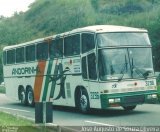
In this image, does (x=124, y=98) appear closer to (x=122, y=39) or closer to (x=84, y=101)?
(x=84, y=101)

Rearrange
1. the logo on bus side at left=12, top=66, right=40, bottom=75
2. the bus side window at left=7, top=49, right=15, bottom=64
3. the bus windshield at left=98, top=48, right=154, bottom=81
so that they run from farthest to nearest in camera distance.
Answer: the bus side window at left=7, top=49, right=15, bottom=64, the logo on bus side at left=12, top=66, right=40, bottom=75, the bus windshield at left=98, top=48, right=154, bottom=81

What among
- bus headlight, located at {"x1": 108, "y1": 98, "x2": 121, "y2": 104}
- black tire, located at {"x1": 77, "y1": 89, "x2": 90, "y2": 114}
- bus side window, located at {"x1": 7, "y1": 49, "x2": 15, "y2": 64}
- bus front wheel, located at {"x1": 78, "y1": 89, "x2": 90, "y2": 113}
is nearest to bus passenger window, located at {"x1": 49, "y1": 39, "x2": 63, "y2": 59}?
black tire, located at {"x1": 77, "y1": 89, "x2": 90, "y2": 114}

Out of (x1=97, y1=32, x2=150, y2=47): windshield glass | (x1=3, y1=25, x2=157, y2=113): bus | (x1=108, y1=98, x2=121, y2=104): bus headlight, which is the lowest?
(x1=108, y1=98, x2=121, y2=104): bus headlight

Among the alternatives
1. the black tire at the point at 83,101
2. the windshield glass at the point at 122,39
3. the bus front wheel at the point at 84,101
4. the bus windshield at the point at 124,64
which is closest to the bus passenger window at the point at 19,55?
the black tire at the point at 83,101

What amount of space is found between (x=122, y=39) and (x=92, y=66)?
1531mm

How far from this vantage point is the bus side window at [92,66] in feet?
59.9

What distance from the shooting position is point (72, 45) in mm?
20500

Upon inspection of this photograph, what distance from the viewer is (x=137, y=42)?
18.7 meters

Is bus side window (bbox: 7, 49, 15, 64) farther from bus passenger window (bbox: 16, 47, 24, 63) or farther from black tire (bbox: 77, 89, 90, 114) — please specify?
black tire (bbox: 77, 89, 90, 114)

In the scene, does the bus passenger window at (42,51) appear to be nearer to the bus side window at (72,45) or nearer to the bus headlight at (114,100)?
the bus side window at (72,45)

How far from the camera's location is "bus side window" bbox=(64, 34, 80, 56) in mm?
19923

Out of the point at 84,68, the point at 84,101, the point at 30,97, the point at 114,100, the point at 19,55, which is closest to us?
the point at 114,100

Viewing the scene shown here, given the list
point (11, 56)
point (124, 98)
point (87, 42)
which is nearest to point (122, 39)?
point (87, 42)

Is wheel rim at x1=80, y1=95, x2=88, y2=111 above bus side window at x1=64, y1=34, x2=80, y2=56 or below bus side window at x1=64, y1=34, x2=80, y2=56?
below
